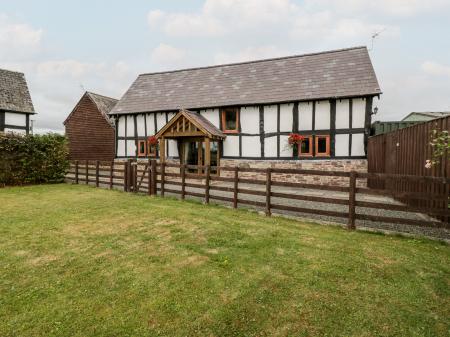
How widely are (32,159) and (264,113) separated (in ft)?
39.2

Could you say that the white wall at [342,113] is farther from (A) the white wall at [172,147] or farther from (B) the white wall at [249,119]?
(A) the white wall at [172,147]

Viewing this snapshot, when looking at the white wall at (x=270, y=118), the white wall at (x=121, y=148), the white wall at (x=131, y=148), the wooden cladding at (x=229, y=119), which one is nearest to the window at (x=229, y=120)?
the wooden cladding at (x=229, y=119)

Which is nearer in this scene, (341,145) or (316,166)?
(341,145)

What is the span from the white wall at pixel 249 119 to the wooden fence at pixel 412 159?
5.96 meters

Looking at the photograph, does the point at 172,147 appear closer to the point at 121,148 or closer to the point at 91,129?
the point at 121,148

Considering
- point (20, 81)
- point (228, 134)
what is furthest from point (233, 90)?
point (20, 81)

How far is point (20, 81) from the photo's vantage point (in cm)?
2130

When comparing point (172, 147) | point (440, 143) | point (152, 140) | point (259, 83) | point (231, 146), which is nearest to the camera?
point (440, 143)

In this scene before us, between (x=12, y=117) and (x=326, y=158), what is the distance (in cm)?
2038

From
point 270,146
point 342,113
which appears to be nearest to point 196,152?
point 270,146

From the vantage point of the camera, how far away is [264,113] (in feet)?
51.0

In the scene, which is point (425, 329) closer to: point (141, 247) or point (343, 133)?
point (141, 247)

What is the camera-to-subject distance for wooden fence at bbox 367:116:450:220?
672cm

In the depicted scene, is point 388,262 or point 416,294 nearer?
point 416,294
